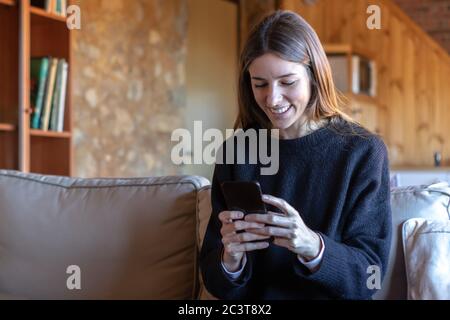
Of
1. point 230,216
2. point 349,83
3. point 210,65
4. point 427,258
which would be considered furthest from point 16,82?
point 349,83

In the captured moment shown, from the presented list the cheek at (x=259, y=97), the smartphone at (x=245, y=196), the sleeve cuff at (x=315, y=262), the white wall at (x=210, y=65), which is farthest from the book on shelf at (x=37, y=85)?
the white wall at (x=210, y=65)

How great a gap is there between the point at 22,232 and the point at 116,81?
6.96 ft

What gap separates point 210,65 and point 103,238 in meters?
3.45

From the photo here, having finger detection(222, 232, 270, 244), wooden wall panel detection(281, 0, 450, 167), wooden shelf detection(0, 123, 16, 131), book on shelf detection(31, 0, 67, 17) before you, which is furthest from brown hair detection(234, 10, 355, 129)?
wooden wall panel detection(281, 0, 450, 167)

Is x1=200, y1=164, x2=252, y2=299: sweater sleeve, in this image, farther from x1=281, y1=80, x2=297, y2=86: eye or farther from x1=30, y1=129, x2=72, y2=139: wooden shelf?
x1=30, y1=129, x2=72, y2=139: wooden shelf

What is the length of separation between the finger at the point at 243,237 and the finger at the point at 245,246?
1 centimetres

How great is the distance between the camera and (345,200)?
1.29 metres

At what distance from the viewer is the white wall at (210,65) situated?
4.66 metres

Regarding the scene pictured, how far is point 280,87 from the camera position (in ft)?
4.23

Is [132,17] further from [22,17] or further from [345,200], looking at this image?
[345,200]

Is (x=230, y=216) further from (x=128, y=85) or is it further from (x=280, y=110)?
(x=128, y=85)

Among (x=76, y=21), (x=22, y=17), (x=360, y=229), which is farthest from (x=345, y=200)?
(x=76, y=21)

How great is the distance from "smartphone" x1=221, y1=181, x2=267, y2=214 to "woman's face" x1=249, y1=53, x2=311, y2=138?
231 mm

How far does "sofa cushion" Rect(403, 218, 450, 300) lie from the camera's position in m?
1.29
